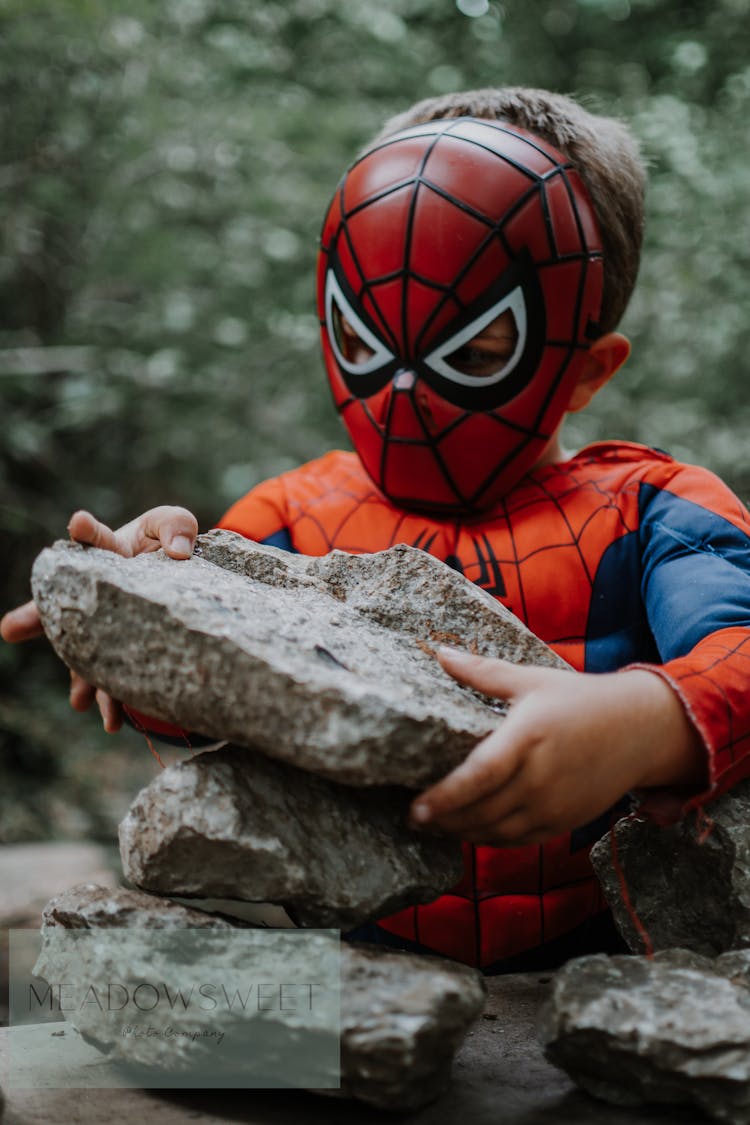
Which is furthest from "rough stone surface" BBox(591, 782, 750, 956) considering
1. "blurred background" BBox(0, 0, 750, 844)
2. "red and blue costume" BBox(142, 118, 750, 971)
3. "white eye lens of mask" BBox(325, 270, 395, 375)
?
"blurred background" BBox(0, 0, 750, 844)

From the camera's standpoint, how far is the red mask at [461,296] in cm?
156

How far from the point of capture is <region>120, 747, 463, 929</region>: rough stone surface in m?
1.17

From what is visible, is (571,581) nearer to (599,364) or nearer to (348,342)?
(599,364)

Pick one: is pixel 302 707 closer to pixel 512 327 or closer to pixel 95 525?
pixel 95 525

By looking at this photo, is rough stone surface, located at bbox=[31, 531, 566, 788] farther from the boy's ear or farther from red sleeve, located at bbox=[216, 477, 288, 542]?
the boy's ear

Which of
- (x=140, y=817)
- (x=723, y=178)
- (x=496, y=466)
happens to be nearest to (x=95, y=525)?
(x=140, y=817)

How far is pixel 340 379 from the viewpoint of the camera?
1.75 meters

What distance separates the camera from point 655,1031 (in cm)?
108

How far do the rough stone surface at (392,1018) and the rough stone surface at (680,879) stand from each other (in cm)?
35

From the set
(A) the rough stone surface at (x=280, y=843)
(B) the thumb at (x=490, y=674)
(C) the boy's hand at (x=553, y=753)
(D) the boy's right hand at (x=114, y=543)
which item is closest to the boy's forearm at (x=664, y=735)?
(C) the boy's hand at (x=553, y=753)

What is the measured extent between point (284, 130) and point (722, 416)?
6.67 ft

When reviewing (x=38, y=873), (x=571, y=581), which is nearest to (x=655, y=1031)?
(x=571, y=581)

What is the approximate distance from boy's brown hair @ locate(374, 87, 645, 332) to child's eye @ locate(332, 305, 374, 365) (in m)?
0.36

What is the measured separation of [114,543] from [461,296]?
Result: 68 cm
